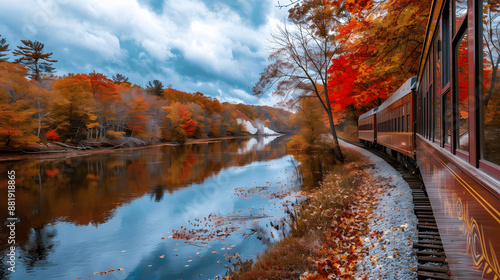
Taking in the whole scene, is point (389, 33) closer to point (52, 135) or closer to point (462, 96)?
point (462, 96)

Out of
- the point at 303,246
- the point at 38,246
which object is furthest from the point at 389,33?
the point at 38,246

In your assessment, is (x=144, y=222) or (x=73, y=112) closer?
(x=144, y=222)

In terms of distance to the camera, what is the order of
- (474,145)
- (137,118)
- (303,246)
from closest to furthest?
(474,145) → (303,246) → (137,118)

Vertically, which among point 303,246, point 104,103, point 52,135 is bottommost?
point 303,246

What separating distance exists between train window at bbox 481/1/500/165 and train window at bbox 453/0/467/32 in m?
0.57

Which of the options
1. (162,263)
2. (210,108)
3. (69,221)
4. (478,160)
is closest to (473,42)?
(478,160)

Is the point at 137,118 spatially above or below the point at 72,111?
below

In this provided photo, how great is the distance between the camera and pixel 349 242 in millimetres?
6199

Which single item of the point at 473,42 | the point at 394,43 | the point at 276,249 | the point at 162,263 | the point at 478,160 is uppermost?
the point at 394,43

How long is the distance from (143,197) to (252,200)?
5619 millimetres

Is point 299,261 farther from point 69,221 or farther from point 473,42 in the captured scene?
point 69,221

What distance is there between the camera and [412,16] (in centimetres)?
909

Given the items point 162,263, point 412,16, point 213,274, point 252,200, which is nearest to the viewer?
point 213,274

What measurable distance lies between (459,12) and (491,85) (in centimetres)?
119
